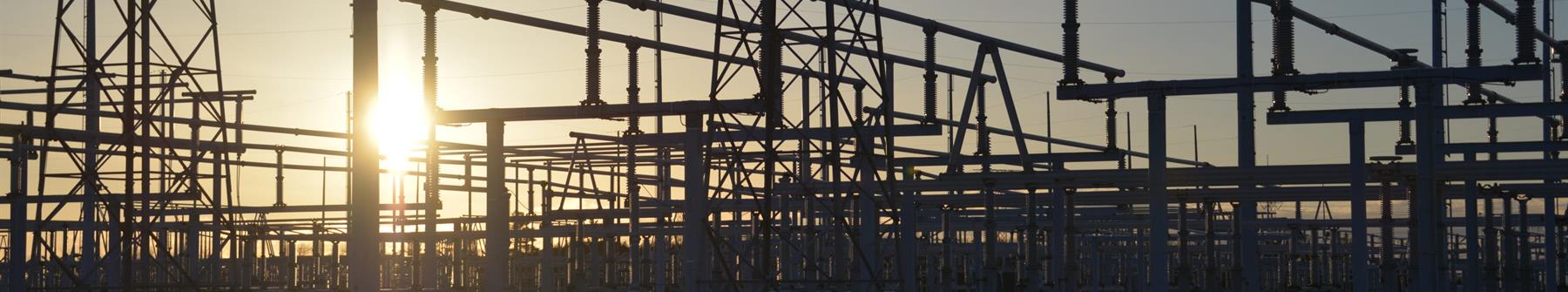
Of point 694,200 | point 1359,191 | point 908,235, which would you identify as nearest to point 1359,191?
point 1359,191

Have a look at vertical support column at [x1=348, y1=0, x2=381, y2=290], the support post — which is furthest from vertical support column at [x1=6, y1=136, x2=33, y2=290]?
the support post

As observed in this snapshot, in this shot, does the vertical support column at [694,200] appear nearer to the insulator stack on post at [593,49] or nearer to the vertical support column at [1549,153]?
the insulator stack on post at [593,49]

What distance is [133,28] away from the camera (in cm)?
2505

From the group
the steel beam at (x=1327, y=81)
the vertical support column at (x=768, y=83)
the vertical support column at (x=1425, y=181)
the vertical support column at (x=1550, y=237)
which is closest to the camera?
the steel beam at (x=1327, y=81)

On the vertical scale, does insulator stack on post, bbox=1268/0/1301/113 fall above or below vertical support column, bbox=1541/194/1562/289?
above

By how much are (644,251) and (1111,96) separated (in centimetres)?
2080

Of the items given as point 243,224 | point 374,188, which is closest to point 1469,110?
point 374,188

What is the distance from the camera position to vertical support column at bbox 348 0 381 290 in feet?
40.0

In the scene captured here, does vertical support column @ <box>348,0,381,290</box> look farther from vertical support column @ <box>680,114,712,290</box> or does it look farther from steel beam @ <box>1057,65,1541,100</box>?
vertical support column @ <box>680,114,712,290</box>

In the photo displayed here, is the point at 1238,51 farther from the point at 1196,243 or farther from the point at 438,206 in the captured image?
the point at 1196,243

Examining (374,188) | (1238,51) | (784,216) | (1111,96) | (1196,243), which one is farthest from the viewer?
(1196,243)

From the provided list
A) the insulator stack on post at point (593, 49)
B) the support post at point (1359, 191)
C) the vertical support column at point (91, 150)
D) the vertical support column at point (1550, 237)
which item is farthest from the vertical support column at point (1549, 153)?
the vertical support column at point (91, 150)

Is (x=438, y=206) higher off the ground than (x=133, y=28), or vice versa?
(x=133, y=28)

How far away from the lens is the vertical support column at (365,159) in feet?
40.0
